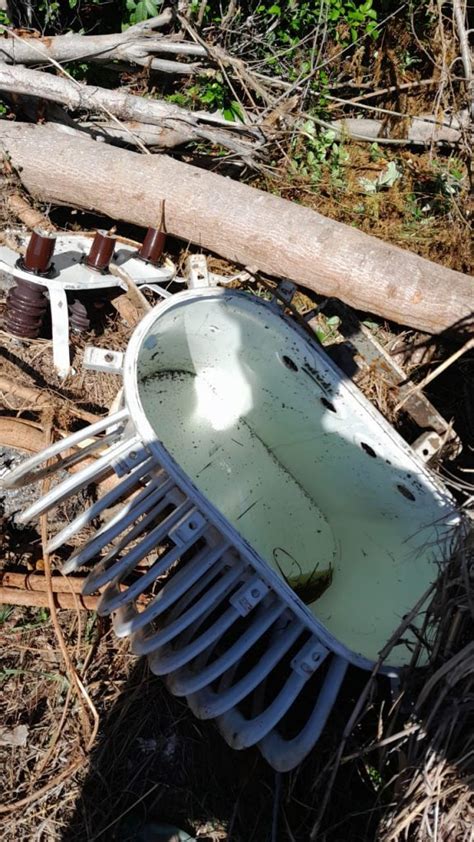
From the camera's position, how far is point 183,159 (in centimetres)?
311

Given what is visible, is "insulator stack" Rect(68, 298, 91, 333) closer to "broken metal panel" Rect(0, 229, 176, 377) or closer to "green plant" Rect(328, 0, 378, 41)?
"broken metal panel" Rect(0, 229, 176, 377)

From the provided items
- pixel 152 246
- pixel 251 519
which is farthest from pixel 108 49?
pixel 251 519

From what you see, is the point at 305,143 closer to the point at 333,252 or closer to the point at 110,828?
the point at 333,252

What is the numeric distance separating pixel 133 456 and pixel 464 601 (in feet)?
2.86

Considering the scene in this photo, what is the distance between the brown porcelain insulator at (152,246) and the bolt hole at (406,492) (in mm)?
1253

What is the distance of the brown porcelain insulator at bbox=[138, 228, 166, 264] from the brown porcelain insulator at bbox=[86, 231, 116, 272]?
0.50 feet

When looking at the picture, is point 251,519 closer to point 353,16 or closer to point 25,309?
point 25,309

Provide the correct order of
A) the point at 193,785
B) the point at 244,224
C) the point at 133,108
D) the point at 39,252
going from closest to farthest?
the point at 193,785 → the point at 39,252 → the point at 244,224 → the point at 133,108

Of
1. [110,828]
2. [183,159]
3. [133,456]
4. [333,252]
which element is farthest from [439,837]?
[183,159]

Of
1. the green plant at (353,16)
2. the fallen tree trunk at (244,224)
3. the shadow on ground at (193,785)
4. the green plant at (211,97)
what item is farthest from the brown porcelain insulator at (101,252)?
the green plant at (353,16)

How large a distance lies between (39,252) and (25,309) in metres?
0.21

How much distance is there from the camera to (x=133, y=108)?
2914 millimetres

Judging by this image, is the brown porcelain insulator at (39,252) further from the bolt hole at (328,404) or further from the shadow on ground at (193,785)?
the shadow on ground at (193,785)

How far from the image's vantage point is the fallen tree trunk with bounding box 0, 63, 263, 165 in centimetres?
279
